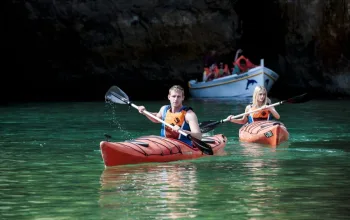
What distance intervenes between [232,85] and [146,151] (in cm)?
2067

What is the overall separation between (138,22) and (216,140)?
19.3 meters

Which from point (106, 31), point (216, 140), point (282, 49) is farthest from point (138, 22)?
point (216, 140)

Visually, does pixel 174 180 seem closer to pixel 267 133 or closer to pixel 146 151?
pixel 146 151

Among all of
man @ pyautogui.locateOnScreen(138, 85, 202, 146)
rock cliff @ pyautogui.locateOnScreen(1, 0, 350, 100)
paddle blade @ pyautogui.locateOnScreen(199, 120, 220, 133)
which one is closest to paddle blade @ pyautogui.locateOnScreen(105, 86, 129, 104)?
man @ pyautogui.locateOnScreen(138, 85, 202, 146)

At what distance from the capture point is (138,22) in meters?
32.2

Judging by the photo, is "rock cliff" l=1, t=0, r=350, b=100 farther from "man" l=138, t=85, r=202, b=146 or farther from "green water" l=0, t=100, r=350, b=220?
"man" l=138, t=85, r=202, b=146

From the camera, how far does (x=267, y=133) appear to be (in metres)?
14.5

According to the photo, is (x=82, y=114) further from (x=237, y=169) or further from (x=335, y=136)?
(x=237, y=169)

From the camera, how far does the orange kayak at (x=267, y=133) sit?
14383 mm

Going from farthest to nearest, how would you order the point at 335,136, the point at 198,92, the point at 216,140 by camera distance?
1. the point at 198,92
2. the point at 335,136
3. the point at 216,140

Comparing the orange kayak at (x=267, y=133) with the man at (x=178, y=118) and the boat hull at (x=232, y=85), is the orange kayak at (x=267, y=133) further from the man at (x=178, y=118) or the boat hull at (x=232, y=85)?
the boat hull at (x=232, y=85)

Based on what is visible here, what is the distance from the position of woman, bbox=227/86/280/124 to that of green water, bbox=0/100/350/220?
0.47m

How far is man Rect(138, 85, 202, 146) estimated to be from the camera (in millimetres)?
11766

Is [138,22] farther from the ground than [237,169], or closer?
farther from the ground
